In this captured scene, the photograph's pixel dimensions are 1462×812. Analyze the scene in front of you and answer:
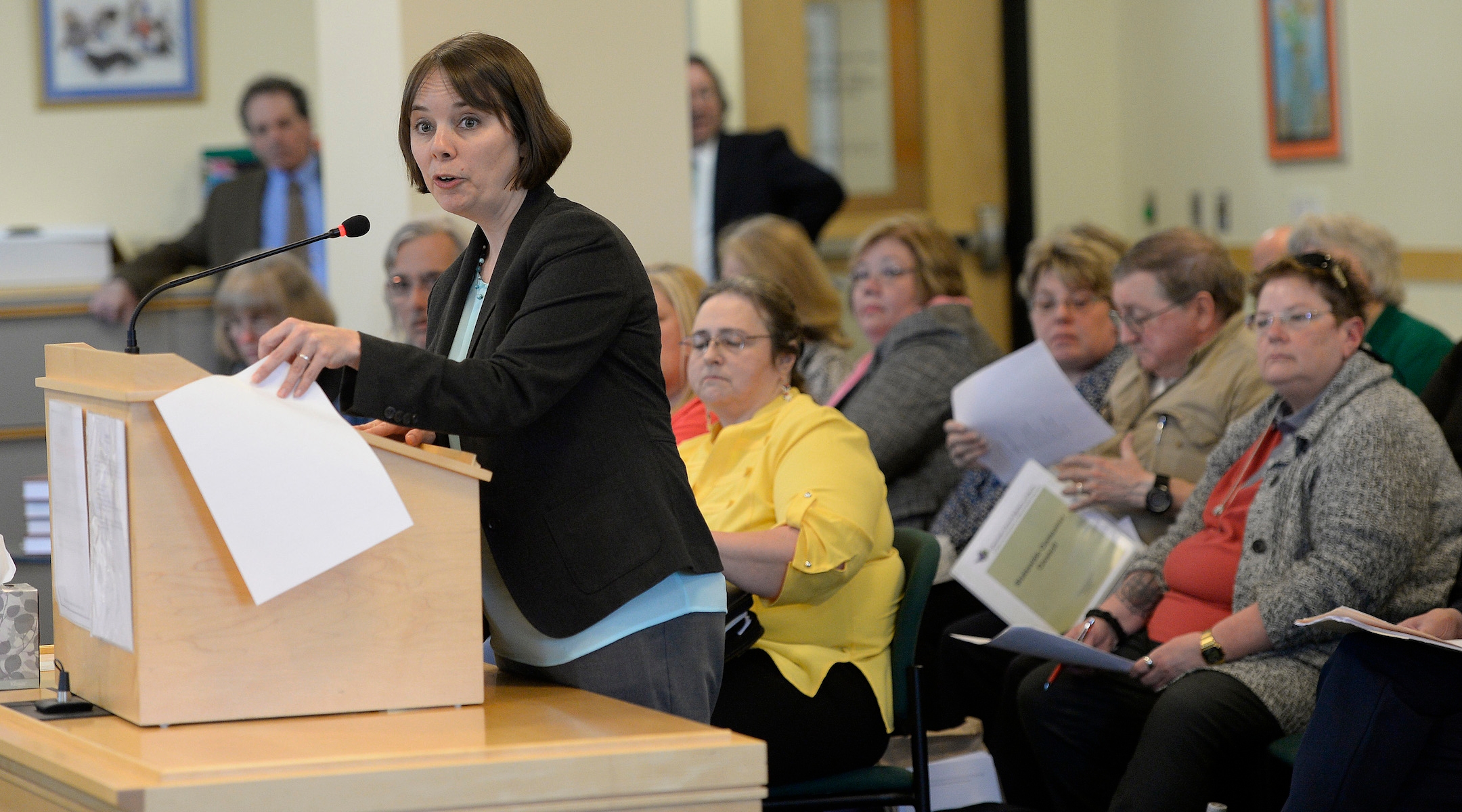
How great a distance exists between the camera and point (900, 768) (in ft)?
7.72

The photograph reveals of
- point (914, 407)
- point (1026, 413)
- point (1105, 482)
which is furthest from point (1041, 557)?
point (914, 407)

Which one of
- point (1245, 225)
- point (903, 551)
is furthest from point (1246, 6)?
point (903, 551)

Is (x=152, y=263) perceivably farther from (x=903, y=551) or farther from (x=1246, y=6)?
(x=1246, y=6)

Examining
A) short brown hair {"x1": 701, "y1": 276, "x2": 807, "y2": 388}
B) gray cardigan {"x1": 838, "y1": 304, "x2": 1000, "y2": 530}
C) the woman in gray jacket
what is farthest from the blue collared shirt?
the woman in gray jacket

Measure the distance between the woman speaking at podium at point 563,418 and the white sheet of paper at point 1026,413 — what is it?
1.55 m

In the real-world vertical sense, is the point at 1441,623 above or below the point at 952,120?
below

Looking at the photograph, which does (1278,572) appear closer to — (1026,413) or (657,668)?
(1026,413)

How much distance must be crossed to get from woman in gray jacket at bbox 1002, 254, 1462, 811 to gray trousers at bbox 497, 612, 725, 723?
105cm

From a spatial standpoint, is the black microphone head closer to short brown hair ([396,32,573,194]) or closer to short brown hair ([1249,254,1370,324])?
short brown hair ([396,32,573,194])

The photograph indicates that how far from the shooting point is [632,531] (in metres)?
1.48

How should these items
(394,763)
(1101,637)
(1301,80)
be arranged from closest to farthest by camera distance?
(394,763)
(1101,637)
(1301,80)

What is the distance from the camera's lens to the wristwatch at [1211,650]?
2438 millimetres

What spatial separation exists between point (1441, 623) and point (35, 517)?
106 inches

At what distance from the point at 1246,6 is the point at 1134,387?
2.65 m
